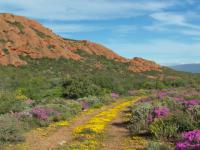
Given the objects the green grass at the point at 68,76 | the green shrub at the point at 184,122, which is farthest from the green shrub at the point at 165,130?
the green grass at the point at 68,76

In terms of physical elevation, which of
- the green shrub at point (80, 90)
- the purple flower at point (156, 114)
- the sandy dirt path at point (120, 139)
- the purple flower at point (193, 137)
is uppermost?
the green shrub at point (80, 90)

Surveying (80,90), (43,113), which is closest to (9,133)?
(43,113)

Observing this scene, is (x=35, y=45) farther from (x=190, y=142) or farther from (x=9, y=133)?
(x=190, y=142)

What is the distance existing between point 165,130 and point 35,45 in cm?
7757

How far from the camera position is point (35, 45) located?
298 ft

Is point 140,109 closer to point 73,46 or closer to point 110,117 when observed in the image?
point 110,117

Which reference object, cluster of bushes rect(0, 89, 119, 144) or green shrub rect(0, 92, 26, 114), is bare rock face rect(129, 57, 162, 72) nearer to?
cluster of bushes rect(0, 89, 119, 144)

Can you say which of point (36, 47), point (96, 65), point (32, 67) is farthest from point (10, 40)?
point (96, 65)

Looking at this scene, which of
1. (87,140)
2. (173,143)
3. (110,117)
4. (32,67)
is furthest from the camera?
(32,67)

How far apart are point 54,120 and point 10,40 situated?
226ft

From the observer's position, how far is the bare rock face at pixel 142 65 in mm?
96575

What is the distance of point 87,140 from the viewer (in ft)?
50.6

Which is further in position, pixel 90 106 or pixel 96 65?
pixel 96 65

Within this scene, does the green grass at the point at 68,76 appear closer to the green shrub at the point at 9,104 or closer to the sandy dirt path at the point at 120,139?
the green shrub at the point at 9,104
